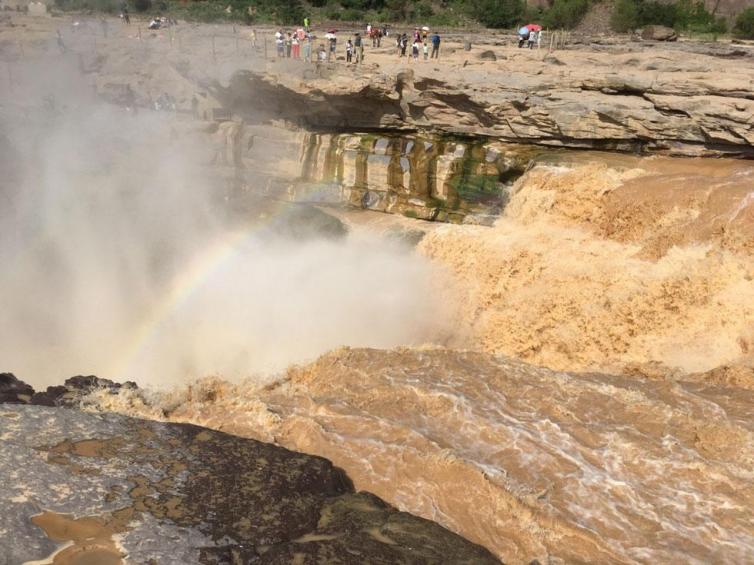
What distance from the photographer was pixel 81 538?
4367 mm

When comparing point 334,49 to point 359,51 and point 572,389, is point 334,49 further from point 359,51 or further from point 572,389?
point 572,389

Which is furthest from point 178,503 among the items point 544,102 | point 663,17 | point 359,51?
point 663,17

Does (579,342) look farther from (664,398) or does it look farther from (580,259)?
(664,398)

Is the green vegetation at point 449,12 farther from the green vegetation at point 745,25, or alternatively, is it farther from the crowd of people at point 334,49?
the crowd of people at point 334,49

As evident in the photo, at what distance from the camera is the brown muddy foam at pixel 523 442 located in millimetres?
5352

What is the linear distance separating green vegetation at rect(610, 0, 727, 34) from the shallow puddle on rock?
24.3m

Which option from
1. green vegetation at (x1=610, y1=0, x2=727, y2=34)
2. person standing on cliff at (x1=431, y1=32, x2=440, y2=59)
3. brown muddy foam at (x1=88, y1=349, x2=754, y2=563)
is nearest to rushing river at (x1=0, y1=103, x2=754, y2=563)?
brown muddy foam at (x1=88, y1=349, x2=754, y2=563)

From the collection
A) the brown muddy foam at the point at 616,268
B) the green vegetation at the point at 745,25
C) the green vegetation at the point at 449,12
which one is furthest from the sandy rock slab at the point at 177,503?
the green vegetation at the point at 745,25

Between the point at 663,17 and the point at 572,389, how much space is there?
21903mm

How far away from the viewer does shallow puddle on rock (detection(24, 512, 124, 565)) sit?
4180mm

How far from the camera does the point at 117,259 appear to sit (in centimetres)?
1228

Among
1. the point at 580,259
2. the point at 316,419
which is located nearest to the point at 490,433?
the point at 316,419

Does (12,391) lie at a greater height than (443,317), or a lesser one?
greater

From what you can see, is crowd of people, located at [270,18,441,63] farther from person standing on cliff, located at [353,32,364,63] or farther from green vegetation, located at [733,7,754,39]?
green vegetation, located at [733,7,754,39]
